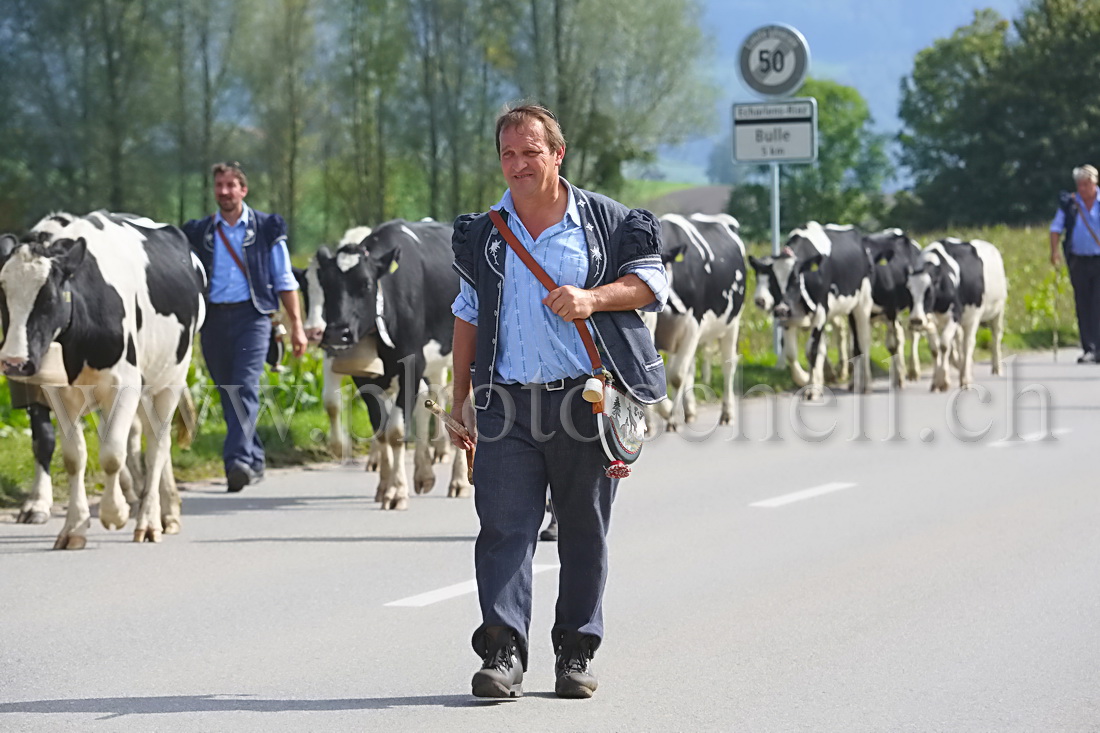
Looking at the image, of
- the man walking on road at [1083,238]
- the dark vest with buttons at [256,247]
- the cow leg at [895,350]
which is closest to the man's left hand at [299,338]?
the dark vest with buttons at [256,247]

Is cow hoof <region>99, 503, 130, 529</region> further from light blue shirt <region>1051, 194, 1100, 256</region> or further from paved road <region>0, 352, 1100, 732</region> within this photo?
light blue shirt <region>1051, 194, 1100, 256</region>

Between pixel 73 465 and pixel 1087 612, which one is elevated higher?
pixel 73 465

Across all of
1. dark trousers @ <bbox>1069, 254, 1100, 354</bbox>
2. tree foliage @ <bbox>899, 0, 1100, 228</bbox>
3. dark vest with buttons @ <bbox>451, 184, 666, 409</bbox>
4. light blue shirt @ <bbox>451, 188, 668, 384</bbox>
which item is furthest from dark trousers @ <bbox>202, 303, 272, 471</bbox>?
tree foliage @ <bbox>899, 0, 1100, 228</bbox>

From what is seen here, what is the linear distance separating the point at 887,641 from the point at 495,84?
56295 mm

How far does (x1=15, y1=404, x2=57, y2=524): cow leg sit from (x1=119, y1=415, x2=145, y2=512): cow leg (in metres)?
0.60

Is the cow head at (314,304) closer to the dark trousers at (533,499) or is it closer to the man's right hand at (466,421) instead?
the man's right hand at (466,421)

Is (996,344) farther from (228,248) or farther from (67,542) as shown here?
(67,542)

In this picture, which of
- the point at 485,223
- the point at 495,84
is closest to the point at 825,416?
the point at 485,223

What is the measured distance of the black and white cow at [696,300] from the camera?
1752 cm

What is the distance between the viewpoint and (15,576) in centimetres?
957

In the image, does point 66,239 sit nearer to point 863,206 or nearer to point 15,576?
point 15,576

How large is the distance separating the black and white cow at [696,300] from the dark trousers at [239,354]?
4499 millimetres

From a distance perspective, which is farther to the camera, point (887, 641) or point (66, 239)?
point (66, 239)

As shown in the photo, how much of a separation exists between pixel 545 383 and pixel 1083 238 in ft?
57.5
